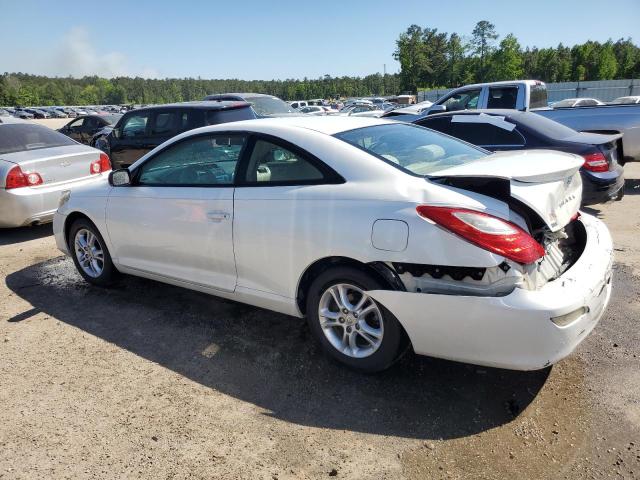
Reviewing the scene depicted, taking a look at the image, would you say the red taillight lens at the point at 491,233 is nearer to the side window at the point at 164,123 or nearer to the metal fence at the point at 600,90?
the side window at the point at 164,123

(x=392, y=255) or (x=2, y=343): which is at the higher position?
(x=392, y=255)

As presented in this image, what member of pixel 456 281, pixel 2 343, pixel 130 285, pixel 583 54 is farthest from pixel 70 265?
pixel 583 54

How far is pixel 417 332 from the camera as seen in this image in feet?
8.64

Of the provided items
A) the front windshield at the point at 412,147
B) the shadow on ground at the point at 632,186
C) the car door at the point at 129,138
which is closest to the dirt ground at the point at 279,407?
the front windshield at the point at 412,147

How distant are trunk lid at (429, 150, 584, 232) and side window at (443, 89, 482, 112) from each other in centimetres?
792

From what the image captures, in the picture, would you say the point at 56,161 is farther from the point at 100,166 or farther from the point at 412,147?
the point at 412,147

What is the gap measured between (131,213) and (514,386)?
10.4 feet

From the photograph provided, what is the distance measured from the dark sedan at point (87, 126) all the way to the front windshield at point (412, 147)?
15.5 meters

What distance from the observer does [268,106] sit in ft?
36.3

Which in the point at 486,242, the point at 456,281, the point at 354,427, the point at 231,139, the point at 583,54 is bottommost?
the point at 354,427

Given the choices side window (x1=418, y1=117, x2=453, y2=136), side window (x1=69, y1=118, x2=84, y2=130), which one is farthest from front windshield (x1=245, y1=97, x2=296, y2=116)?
side window (x1=69, y1=118, x2=84, y2=130)

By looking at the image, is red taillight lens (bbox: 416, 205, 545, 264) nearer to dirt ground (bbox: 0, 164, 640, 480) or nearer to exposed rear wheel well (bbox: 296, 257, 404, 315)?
exposed rear wheel well (bbox: 296, 257, 404, 315)

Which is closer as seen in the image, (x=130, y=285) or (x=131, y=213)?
(x=131, y=213)

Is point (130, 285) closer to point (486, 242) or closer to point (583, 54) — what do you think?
point (486, 242)
